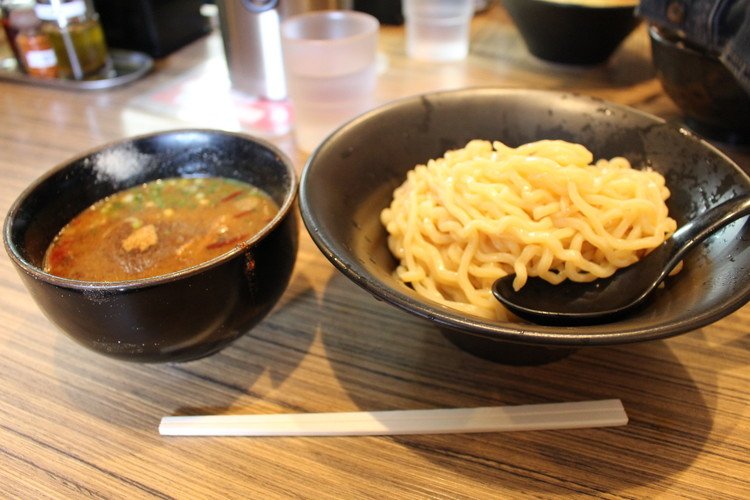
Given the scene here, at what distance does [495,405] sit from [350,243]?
0.41m

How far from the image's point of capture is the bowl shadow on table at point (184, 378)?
1.06 metres

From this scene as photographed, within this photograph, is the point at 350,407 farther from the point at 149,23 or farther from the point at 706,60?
the point at 149,23

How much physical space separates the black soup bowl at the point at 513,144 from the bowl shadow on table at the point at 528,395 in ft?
0.21

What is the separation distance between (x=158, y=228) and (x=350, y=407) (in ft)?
1.87

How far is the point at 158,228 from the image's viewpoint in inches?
47.7

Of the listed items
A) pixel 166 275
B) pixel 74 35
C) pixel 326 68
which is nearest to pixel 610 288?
pixel 166 275

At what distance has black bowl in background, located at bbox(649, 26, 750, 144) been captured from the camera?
65.0 inches

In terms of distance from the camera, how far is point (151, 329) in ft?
3.06

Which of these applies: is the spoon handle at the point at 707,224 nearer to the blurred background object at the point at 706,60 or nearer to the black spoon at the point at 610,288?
the black spoon at the point at 610,288

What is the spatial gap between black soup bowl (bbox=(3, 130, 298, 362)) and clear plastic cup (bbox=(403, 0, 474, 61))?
167 centimetres

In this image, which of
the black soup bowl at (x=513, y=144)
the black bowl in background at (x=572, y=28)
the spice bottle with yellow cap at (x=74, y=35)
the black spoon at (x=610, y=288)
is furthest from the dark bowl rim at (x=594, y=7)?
the spice bottle with yellow cap at (x=74, y=35)

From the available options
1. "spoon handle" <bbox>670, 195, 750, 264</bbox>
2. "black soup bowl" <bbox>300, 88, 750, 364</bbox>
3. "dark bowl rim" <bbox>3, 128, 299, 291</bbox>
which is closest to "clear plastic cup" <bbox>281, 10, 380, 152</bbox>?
"black soup bowl" <bbox>300, 88, 750, 364</bbox>

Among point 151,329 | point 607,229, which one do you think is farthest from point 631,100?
point 151,329

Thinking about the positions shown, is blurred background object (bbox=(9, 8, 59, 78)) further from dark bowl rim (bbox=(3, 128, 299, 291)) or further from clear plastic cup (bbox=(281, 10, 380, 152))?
dark bowl rim (bbox=(3, 128, 299, 291))
